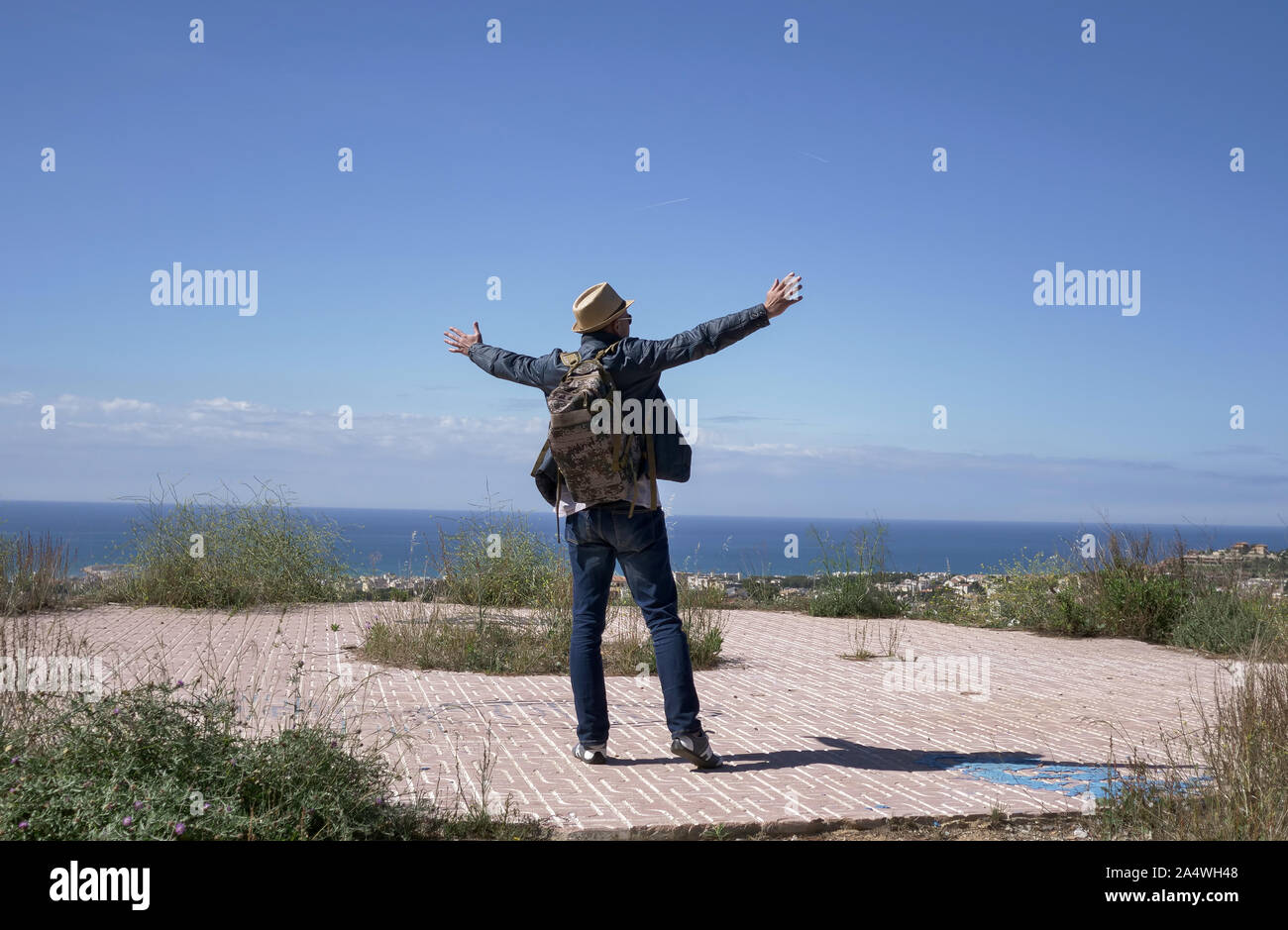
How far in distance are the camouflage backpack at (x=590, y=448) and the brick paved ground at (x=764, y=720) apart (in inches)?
56.8

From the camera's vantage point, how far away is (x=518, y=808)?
13.9 ft

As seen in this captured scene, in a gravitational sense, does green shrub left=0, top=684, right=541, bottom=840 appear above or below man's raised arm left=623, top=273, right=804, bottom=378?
below

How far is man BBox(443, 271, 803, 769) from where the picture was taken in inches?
Result: 190

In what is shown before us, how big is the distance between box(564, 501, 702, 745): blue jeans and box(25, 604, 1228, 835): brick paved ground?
0.35 metres

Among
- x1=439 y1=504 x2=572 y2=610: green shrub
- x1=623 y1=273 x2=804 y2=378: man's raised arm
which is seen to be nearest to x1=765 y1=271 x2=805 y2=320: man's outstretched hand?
x1=623 y1=273 x2=804 y2=378: man's raised arm

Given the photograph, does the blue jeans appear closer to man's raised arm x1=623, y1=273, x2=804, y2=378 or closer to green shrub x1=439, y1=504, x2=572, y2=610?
man's raised arm x1=623, y1=273, x2=804, y2=378

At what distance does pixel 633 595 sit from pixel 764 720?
201 centimetres

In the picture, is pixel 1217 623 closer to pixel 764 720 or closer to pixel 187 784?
pixel 764 720

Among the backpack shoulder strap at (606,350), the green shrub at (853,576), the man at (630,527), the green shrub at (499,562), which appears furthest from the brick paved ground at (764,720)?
the green shrub at (853,576)

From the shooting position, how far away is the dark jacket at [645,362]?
469cm

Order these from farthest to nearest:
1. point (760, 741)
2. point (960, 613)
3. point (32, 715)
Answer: point (960, 613) < point (760, 741) < point (32, 715)
